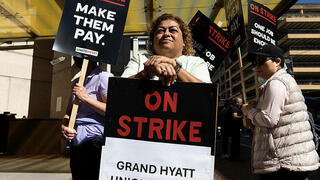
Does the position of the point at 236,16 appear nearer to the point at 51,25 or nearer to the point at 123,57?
the point at 51,25

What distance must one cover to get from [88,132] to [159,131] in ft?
3.38

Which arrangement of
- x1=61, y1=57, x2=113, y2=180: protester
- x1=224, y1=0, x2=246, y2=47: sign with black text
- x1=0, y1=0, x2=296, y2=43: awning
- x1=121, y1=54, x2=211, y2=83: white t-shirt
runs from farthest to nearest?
x1=0, y1=0, x2=296, y2=43: awning < x1=224, y1=0, x2=246, y2=47: sign with black text < x1=61, y1=57, x2=113, y2=180: protester < x1=121, y1=54, x2=211, y2=83: white t-shirt

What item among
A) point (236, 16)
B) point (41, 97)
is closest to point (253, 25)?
point (236, 16)

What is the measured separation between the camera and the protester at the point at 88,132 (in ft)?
6.95

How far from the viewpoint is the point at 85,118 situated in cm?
226

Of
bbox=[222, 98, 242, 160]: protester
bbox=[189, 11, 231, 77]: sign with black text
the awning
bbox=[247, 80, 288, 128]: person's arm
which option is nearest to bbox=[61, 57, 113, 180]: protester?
bbox=[247, 80, 288, 128]: person's arm

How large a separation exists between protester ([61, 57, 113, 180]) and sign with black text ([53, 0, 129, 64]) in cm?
25

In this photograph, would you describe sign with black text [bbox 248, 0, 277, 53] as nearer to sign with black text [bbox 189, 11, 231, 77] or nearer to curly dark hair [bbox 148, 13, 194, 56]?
sign with black text [bbox 189, 11, 231, 77]

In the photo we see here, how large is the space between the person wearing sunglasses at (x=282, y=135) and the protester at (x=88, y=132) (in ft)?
3.93

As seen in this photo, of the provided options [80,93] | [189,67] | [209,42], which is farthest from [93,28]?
[209,42]

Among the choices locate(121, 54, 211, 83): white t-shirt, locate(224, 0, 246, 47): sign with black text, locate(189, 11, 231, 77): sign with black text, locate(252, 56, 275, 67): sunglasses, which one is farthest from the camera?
locate(189, 11, 231, 77): sign with black text

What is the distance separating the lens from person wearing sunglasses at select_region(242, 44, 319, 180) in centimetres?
175

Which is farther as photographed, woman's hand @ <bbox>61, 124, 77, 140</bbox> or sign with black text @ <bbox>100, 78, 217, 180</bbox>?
woman's hand @ <bbox>61, 124, 77, 140</bbox>

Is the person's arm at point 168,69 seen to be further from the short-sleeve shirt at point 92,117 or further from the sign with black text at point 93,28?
the sign with black text at point 93,28
